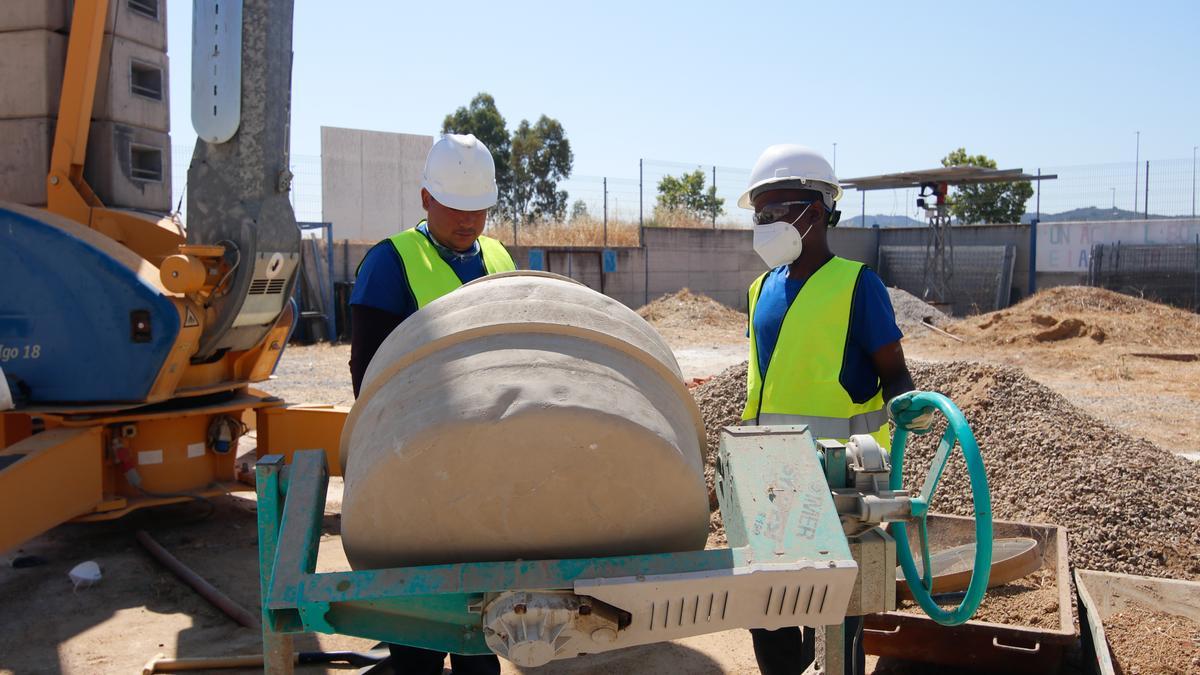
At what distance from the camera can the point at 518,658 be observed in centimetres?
195

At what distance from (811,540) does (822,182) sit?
168 centimetres

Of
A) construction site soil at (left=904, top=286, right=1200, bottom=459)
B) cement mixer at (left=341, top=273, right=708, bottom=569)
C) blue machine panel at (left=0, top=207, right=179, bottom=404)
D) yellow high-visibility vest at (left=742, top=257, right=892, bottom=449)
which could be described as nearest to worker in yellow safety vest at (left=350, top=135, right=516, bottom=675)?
cement mixer at (left=341, top=273, right=708, bottom=569)

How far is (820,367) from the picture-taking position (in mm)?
3105

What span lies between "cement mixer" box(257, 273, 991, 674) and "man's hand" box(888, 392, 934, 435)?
12.4 inches

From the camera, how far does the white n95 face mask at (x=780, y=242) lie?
329 centimetres

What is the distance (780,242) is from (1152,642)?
7.49 ft

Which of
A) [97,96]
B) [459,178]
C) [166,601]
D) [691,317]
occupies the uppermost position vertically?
[97,96]

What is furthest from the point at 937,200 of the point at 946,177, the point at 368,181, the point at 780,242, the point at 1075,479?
the point at 780,242

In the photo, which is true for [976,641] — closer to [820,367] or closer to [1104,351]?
[820,367]

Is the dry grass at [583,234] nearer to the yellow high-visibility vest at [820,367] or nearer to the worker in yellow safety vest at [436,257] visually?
the worker in yellow safety vest at [436,257]

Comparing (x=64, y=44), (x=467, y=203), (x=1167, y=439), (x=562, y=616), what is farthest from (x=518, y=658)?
(x=1167, y=439)

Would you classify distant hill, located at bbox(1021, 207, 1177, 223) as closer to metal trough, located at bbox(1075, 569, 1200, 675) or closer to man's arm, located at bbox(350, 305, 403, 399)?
metal trough, located at bbox(1075, 569, 1200, 675)

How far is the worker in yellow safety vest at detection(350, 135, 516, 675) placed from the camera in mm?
3182

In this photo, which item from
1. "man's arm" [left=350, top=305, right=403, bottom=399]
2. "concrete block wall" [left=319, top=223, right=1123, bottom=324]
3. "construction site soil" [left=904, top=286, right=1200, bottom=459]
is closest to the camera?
"man's arm" [left=350, top=305, right=403, bottom=399]
